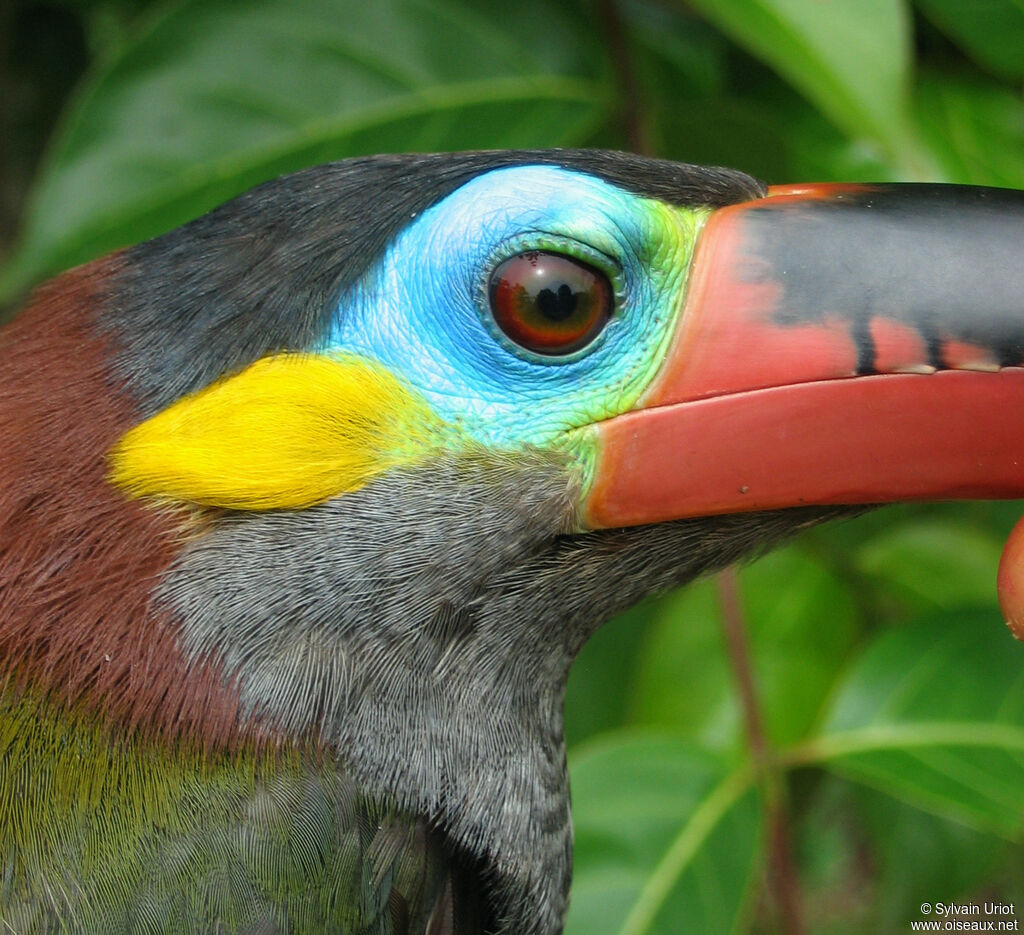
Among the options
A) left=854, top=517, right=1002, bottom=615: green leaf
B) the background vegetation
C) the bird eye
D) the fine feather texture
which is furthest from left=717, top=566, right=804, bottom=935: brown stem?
the bird eye

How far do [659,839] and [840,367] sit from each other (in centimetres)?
89

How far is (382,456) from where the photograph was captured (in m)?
1.32

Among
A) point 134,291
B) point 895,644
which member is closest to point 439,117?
point 134,291

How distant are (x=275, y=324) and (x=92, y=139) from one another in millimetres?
906

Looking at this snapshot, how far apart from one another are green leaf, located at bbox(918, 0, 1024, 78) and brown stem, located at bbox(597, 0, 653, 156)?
0.55m

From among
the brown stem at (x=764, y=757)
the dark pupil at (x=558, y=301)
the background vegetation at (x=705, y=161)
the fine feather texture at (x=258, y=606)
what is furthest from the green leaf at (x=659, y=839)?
the dark pupil at (x=558, y=301)

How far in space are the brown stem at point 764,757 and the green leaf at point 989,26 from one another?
105cm

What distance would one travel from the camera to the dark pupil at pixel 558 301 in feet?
4.20

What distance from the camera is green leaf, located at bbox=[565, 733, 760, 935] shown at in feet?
5.77

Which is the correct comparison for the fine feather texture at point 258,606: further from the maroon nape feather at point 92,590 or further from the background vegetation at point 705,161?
the background vegetation at point 705,161

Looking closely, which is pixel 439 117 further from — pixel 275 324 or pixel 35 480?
pixel 35 480

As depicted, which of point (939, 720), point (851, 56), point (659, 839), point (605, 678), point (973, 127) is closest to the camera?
point (851, 56)

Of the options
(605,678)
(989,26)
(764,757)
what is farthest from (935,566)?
(989,26)

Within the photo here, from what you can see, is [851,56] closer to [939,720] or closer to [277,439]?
[277,439]
